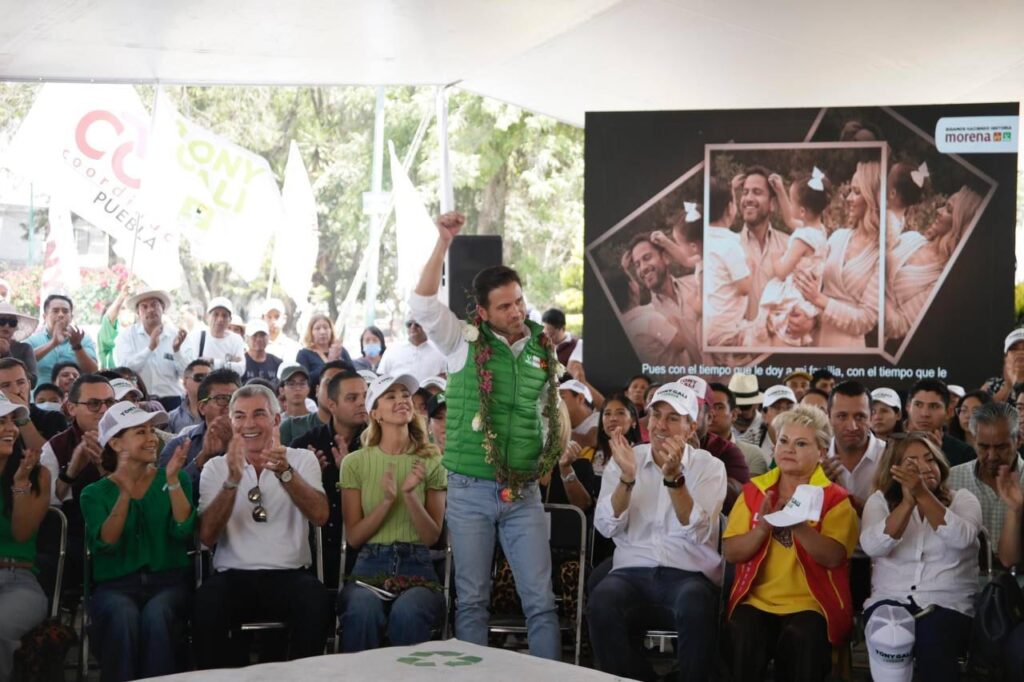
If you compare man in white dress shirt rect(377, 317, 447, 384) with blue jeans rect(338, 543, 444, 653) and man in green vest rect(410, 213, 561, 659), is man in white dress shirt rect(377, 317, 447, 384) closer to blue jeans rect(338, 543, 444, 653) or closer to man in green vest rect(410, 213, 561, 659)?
blue jeans rect(338, 543, 444, 653)

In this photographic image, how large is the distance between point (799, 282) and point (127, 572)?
222 inches

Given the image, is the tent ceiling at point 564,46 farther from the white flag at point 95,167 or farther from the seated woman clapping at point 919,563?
the seated woman clapping at point 919,563

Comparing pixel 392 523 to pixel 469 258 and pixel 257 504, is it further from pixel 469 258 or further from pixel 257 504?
pixel 469 258

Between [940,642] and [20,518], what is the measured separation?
370 cm

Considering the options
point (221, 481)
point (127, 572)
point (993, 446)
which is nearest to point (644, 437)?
point (993, 446)

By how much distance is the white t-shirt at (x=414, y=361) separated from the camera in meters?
10.7

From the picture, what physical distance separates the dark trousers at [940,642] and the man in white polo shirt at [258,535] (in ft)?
7.79

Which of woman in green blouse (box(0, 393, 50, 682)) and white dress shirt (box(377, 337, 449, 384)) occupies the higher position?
white dress shirt (box(377, 337, 449, 384))

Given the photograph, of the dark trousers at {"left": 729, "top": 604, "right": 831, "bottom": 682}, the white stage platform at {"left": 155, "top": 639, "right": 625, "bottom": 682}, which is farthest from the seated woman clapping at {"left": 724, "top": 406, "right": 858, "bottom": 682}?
the white stage platform at {"left": 155, "top": 639, "right": 625, "bottom": 682}

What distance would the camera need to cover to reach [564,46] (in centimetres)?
1129

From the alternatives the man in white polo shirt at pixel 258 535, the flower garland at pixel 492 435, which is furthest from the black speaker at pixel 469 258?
the flower garland at pixel 492 435

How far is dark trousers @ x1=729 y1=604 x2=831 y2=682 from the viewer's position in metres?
5.19

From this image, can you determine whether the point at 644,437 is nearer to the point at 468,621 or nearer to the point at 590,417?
the point at 590,417

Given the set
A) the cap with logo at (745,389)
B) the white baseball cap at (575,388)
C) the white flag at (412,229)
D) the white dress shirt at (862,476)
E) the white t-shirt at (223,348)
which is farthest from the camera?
the white flag at (412,229)
